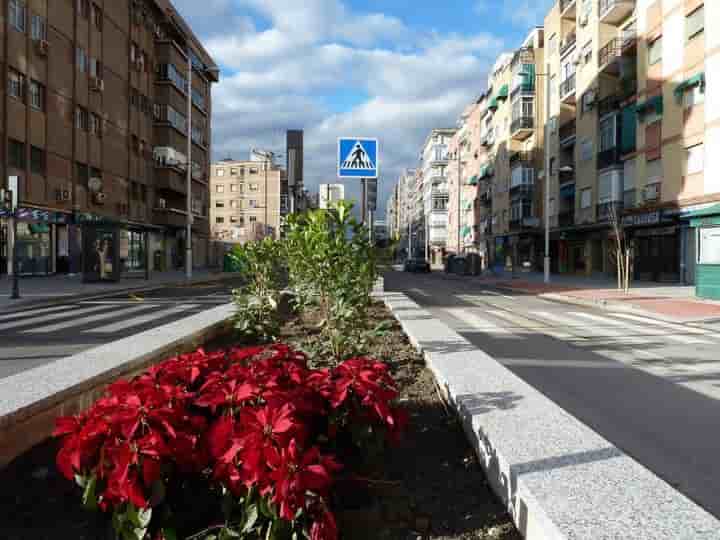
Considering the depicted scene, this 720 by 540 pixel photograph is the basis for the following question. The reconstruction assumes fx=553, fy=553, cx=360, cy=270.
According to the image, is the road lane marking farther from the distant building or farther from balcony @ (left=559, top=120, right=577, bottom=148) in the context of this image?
balcony @ (left=559, top=120, right=577, bottom=148)

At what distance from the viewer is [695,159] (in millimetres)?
24266

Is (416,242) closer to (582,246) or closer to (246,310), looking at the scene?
(582,246)

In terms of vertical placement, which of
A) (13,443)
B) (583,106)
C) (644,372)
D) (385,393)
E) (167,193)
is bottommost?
(644,372)

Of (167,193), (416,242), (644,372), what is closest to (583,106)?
(167,193)

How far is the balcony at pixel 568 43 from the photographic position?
38.2 m

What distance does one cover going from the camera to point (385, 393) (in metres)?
2.58

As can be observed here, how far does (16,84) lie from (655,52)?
30.3 meters

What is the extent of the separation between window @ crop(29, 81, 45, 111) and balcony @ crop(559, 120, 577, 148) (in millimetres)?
32275

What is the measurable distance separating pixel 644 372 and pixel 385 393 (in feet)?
18.0

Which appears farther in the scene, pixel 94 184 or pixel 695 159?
pixel 94 184

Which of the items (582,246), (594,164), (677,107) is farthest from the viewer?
(582,246)

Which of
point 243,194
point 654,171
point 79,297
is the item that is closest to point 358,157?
point 79,297

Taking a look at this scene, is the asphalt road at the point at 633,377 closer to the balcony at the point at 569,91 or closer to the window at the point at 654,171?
the window at the point at 654,171

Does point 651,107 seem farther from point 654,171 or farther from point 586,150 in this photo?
point 586,150
